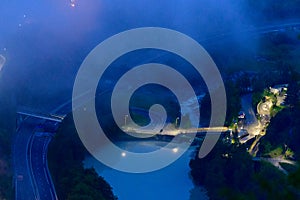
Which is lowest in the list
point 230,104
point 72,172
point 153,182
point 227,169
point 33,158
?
point 72,172

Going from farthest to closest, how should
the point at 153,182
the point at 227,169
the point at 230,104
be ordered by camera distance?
the point at 230,104, the point at 153,182, the point at 227,169

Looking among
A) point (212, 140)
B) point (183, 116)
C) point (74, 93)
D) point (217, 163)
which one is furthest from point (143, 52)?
point (217, 163)

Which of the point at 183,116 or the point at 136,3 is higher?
the point at 136,3

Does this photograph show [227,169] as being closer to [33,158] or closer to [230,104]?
[230,104]

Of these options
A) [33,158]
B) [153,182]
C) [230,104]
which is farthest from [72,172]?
[230,104]

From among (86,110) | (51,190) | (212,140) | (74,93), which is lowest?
(51,190)

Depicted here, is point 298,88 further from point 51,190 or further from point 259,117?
point 51,190

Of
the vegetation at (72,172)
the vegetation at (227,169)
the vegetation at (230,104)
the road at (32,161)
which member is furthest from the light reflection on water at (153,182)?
the vegetation at (230,104)
